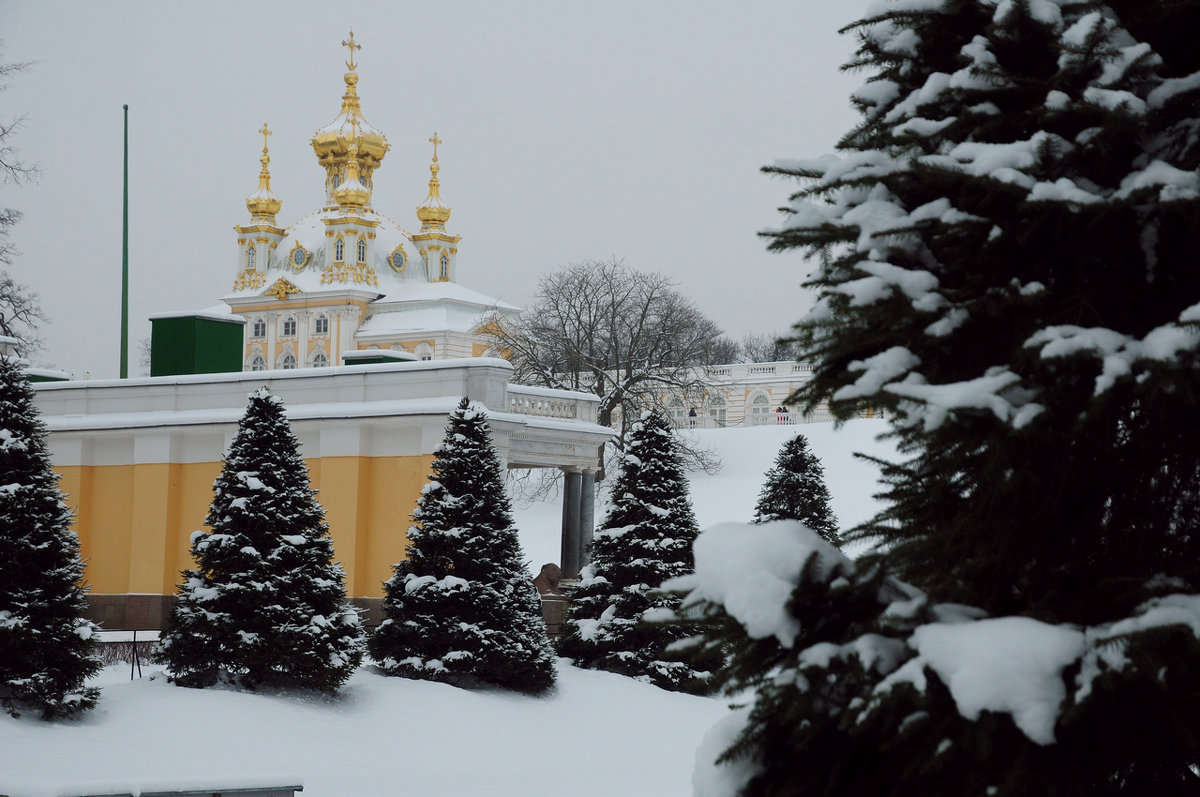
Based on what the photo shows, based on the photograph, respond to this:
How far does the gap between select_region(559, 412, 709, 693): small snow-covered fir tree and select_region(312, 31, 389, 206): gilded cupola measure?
60876 millimetres

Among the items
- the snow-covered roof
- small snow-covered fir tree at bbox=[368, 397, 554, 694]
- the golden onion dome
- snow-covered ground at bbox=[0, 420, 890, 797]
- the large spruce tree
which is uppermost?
the golden onion dome

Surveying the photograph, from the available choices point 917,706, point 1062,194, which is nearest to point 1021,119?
point 1062,194

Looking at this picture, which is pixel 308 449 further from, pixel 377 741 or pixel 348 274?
pixel 348 274

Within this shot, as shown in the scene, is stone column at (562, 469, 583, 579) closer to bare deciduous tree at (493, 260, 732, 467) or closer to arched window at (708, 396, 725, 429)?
bare deciduous tree at (493, 260, 732, 467)

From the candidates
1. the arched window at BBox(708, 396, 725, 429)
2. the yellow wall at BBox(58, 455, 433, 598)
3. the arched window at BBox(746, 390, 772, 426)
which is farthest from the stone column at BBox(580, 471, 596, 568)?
the arched window at BBox(746, 390, 772, 426)

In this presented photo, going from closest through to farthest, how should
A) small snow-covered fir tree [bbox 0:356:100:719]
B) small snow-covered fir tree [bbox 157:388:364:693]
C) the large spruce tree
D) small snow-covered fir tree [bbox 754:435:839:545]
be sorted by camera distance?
1. the large spruce tree
2. small snow-covered fir tree [bbox 0:356:100:719]
3. small snow-covered fir tree [bbox 157:388:364:693]
4. small snow-covered fir tree [bbox 754:435:839:545]

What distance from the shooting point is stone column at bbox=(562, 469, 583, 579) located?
27.2 metres

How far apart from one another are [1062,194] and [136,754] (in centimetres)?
1182

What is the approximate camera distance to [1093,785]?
3451 mm

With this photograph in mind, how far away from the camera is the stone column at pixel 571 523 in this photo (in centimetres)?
2722

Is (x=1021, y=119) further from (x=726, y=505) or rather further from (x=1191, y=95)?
(x=726, y=505)

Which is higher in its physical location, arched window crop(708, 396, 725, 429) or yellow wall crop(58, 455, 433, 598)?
arched window crop(708, 396, 725, 429)

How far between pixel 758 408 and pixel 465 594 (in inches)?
2072

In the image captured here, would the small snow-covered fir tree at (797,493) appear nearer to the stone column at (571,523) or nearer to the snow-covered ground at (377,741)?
the stone column at (571,523)
